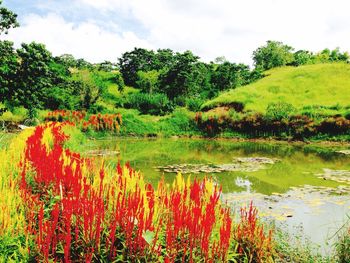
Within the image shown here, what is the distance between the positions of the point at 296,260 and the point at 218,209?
3.91 ft

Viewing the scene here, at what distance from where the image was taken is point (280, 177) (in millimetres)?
10344

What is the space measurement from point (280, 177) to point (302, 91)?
837 inches

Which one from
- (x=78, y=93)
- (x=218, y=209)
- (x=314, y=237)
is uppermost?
(x=78, y=93)

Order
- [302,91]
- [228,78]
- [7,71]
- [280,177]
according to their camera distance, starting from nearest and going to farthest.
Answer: [280,177]
[7,71]
[302,91]
[228,78]

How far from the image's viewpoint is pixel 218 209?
12.8ft

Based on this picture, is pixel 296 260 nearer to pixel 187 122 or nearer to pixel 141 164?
pixel 141 164

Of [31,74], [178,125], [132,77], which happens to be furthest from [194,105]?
[132,77]

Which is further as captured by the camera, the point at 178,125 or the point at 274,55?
the point at 274,55

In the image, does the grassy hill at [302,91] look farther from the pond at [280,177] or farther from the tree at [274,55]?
the tree at [274,55]

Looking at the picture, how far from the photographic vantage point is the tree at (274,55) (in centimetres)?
4888

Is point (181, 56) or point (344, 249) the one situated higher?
point (181, 56)

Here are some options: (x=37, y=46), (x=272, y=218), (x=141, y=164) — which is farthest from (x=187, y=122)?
(x=272, y=218)

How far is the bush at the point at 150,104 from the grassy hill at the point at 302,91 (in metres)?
3.40

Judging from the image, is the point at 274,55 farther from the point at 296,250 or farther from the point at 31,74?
the point at 296,250
